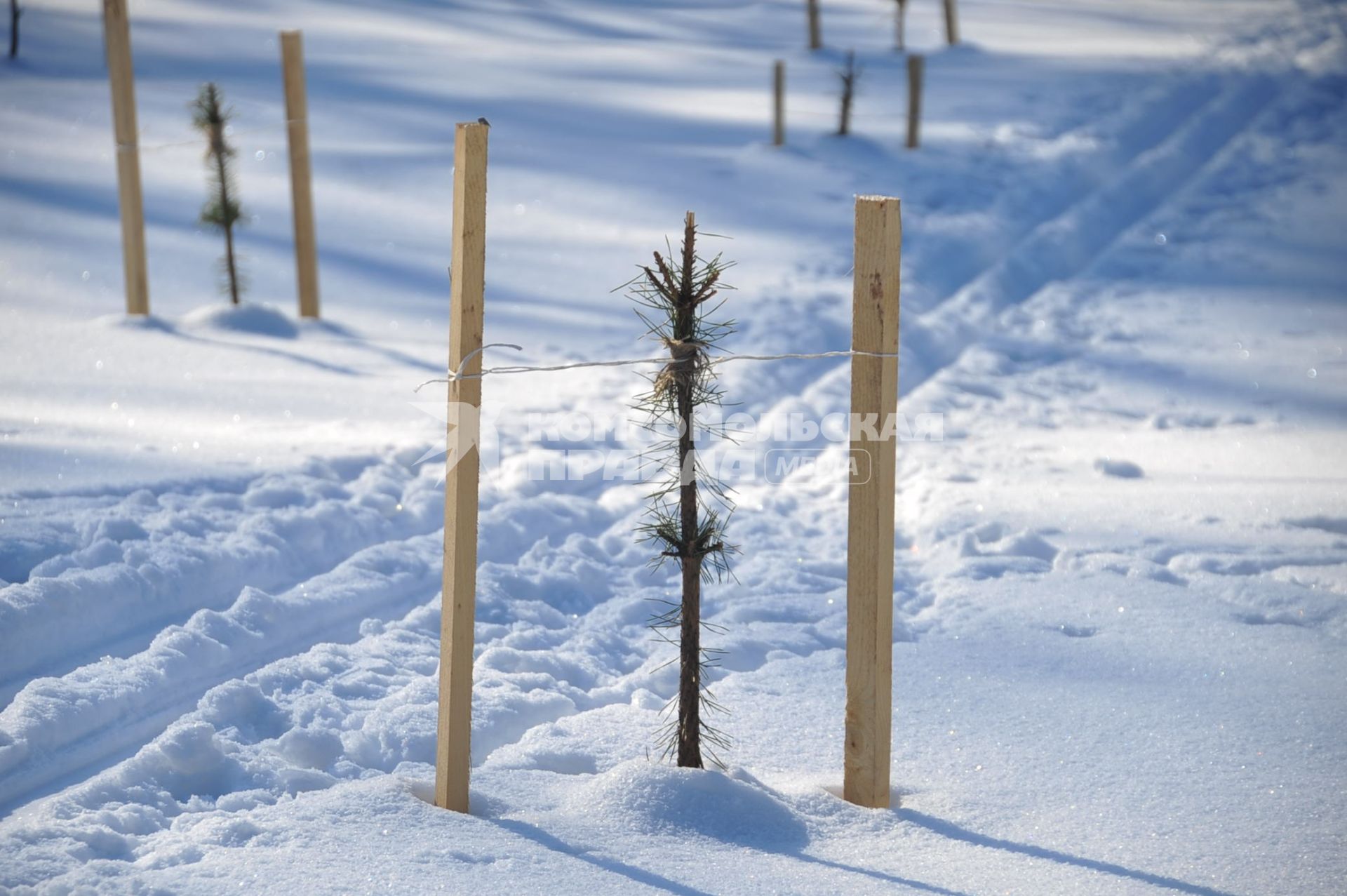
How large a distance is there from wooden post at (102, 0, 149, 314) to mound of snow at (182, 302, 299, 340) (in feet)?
1.03

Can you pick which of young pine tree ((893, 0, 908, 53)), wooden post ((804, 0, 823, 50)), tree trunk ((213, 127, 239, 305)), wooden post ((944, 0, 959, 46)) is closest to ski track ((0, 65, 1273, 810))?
tree trunk ((213, 127, 239, 305))

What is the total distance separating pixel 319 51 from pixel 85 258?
639cm

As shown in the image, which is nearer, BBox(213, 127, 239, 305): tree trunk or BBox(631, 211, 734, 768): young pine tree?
BBox(631, 211, 734, 768): young pine tree

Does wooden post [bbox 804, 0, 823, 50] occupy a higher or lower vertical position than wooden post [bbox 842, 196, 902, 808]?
higher

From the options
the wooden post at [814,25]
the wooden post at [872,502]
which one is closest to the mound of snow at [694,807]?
the wooden post at [872,502]

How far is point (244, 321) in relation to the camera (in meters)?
7.13

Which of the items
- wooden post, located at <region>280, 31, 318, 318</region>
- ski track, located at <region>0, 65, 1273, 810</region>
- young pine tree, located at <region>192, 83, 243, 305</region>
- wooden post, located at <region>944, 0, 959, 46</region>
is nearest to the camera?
ski track, located at <region>0, 65, 1273, 810</region>

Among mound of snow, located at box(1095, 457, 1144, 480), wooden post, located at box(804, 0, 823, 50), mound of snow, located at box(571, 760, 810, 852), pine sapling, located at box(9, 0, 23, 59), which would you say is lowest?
mound of snow, located at box(571, 760, 810, 852)

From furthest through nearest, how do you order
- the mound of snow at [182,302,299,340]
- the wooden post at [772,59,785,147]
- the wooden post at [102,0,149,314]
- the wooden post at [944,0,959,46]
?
the wooden post at [944,0,959,46] < the wooden post at [772,59,785,147] < the mound of snow at [182,302,299,340] < the wooden post at [102,0,149,314]

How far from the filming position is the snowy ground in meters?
2.92

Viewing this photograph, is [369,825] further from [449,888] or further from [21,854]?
[21,854]

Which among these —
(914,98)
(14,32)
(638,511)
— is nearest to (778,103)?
(914,98)

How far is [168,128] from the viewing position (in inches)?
415

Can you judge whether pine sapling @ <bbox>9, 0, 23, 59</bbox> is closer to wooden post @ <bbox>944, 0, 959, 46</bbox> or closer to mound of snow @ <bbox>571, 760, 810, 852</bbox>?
wooden post @ <bbox>944, 0, 959, 46</bbox>
